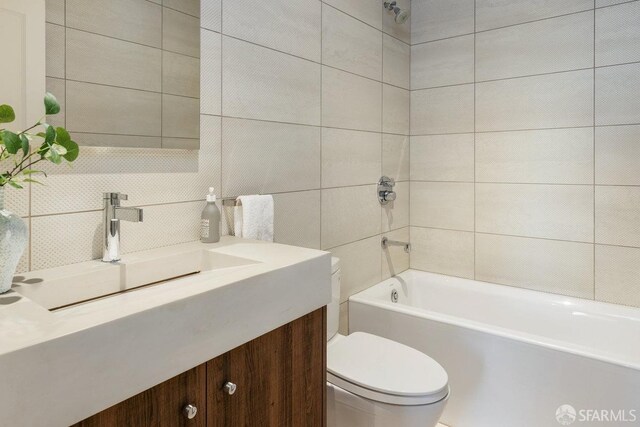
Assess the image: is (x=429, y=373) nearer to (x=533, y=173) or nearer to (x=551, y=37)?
(x=533, y=173)

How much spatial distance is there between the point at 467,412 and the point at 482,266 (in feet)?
3.11

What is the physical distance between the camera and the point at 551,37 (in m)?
2.40

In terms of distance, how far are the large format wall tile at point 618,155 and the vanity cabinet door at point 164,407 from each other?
229 centimetres

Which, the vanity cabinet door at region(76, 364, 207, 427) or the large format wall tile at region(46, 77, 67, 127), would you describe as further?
the large format wall tile at region(46, 77, 67, 127)

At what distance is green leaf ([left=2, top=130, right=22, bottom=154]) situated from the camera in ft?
2.82

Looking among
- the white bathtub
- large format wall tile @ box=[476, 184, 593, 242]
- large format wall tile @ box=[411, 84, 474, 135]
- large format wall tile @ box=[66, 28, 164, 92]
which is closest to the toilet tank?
the white bathtub

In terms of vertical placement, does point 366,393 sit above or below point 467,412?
above

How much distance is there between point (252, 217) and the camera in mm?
1624

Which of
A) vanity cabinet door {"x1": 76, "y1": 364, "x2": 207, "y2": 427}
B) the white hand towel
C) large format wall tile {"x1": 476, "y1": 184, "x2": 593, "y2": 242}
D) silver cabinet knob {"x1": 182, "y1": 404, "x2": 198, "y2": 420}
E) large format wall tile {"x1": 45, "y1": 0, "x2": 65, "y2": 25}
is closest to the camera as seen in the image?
vanity cabinet door {"x1": 76, "y1": 364, "x2": 207, "y2": 427}

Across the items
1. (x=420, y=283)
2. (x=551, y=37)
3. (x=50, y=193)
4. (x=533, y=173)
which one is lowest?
(x=420, y=283)

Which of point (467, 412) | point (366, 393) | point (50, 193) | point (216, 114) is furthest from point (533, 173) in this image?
point (50, 193)

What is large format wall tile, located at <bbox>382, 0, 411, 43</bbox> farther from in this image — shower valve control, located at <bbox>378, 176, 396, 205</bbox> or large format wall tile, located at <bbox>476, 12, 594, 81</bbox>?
shower valve control, located at <bbox>378, 176, 396, 205</bbox>

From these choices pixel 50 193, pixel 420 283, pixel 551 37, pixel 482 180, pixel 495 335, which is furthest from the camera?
pixel 420 283

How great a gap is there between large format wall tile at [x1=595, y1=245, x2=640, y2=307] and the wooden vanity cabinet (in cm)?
184
